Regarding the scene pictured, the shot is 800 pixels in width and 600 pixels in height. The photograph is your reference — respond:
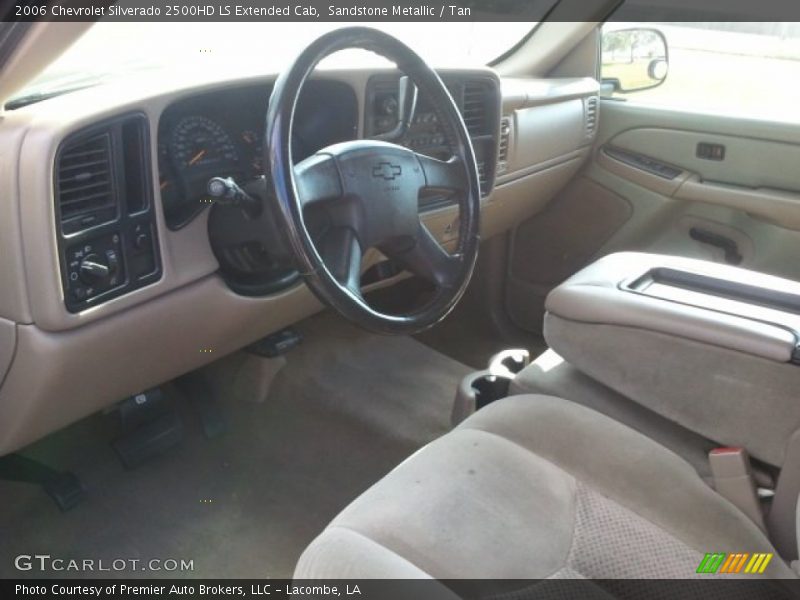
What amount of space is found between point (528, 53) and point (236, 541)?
1675 mm

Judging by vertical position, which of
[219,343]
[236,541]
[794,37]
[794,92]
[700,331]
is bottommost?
[236,541]

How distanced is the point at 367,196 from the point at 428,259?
0.66 ft

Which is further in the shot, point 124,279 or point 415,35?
point 415,35

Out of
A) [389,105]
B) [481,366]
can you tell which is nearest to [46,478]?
[389,105]

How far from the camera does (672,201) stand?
7.98 feet

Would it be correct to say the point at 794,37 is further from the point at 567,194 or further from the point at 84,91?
the point at 84,91

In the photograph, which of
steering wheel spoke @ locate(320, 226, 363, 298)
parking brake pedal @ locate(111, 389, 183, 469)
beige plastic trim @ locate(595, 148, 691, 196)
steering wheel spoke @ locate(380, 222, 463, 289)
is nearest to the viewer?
steering wheel spoke @ locate(320, 226, 363, 298)

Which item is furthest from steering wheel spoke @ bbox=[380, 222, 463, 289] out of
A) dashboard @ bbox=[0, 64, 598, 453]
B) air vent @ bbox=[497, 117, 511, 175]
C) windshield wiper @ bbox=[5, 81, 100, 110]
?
air vent @ bbox=[497, 117, 511, 175]

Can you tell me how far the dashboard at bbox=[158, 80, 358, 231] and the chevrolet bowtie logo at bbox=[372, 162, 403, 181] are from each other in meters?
0.25

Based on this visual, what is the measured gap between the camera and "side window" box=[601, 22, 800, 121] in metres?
2.32

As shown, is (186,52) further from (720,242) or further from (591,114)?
(720,242)

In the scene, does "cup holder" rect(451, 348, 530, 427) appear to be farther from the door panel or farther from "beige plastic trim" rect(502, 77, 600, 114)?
the door panel

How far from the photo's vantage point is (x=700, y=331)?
4.07 feet

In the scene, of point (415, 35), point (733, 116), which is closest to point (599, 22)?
point (733, 116)
